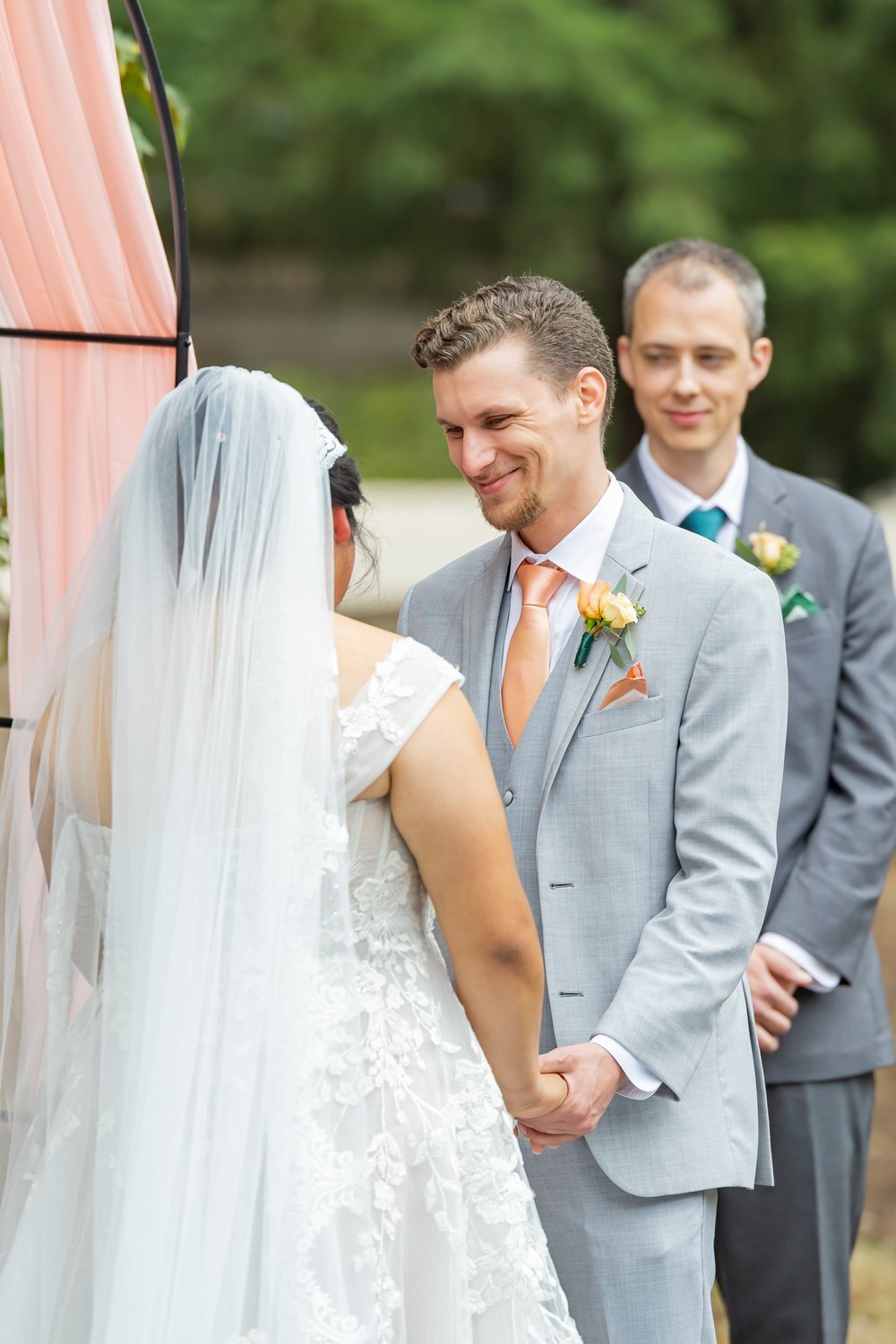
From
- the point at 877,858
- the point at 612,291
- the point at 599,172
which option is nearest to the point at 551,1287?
the point at 877,858

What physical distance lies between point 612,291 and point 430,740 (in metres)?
8.98

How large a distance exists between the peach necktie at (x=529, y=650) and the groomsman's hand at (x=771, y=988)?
897 millimetres

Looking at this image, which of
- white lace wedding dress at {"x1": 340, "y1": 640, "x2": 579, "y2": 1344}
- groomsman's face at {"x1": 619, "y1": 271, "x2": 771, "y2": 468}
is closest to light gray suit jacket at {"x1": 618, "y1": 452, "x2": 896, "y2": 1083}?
groomsman's face at {"x1": 619, "y1": 271, "x2": 771, "y2": 468}

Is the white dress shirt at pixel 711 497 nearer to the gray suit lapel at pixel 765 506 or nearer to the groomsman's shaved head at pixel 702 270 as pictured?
the gray suit lapel at pixel 765 506

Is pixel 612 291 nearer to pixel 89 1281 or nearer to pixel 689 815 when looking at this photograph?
pixel 689 815

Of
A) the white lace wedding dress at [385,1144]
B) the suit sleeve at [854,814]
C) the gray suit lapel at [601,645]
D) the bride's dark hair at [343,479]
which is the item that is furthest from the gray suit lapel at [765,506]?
the white lace wedding dress at [385,1144]

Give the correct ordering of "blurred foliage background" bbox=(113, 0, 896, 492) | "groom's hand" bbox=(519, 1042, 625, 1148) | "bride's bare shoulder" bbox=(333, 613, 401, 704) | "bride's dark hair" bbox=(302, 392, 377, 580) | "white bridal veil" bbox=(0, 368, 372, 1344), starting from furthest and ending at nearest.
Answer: "blurred foliage background" bbox=(113, 0, 896, 492), "groom's hand" bbox=(519, 1042, 625, 1148), "bride's dark hair" bbox=(302, 392, 377, 580), "bride's bare shoulder" bbox=(333, 613, 401, 704), "white bridal veil" bbox=(0, 368, 372, 1344)

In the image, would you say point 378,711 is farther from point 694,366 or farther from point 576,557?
point 694,366

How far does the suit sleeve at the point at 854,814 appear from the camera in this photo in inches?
123

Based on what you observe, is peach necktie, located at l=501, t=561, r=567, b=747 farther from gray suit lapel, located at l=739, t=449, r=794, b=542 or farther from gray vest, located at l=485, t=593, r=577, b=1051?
gray suit lapel, located at l=739, t=449, r=794, b=542

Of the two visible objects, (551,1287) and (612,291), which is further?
(612,291)

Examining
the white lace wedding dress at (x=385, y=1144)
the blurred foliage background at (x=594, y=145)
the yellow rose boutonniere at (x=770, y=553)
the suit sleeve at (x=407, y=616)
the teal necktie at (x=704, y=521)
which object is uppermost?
the blurred foliage background at (x=594, y=145)

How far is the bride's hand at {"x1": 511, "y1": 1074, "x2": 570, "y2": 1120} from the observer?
224 centimetres

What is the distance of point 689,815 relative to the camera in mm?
2412
